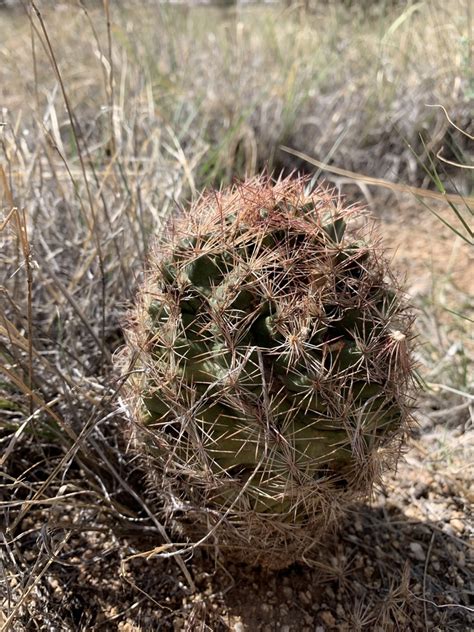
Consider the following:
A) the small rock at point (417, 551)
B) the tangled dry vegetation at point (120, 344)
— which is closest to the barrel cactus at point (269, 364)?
the tangled dry vegetation at point (120, 344)

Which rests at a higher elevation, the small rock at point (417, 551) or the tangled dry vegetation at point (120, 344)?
the tangled dry vegetation at point (120, 344)

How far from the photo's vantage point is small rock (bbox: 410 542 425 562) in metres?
1.60

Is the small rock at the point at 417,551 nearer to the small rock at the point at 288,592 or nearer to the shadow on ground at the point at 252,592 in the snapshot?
the shadow on ground at the point at 252,592

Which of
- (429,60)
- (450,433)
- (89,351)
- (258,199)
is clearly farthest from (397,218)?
(258,199)

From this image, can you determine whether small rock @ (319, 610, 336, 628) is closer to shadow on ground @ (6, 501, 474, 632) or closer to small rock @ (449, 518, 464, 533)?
shadow on ground @ (6, 501, 474, 632)

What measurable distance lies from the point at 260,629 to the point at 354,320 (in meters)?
0.71

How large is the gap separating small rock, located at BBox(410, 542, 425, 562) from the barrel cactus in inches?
17.8

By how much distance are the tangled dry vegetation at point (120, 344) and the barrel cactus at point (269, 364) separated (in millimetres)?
171

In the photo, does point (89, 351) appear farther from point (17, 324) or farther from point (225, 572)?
point (225, 572)

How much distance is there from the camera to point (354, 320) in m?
1.17

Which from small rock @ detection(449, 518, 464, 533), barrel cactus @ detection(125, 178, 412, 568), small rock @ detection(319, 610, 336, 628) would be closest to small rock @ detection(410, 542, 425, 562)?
small rock @ detection(449, 518, 464, 533)

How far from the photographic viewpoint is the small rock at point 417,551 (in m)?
1.60

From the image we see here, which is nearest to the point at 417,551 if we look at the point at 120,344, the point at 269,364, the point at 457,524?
the point at 457,524

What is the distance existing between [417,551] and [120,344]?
1.03 m
